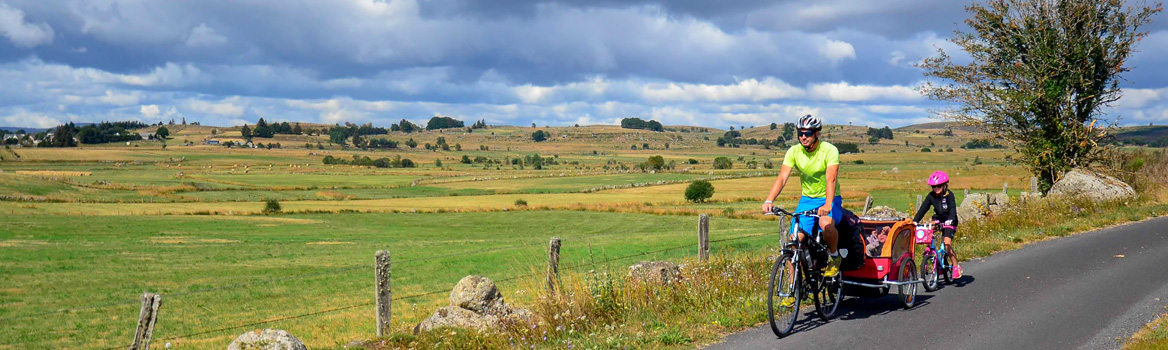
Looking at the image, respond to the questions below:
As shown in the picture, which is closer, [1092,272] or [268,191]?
[1092,272]

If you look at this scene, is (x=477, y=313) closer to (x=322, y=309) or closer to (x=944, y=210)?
(x=944, y=210)

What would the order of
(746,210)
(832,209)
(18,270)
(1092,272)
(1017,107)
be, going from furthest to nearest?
(746,210) < (18,270) < (1017,107) < (1092,272) < (832,209)

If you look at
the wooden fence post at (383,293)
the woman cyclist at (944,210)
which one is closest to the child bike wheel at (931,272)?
the woman cyclist at (944,210)

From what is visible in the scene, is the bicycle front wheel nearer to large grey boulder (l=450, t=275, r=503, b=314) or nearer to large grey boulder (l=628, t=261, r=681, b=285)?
large grey boulder (l=628, t=261, r=681, b=285)

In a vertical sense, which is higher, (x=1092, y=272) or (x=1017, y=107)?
(x=1017, y=107)

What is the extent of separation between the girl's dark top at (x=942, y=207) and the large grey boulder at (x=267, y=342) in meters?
7.95

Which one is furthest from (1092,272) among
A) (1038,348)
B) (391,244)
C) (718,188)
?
(718,188)

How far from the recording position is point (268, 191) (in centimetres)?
9312

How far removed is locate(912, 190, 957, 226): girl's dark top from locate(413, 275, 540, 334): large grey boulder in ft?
18.4

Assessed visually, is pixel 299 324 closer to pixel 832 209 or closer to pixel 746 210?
pixel 832 209

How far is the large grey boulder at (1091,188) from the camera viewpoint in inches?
918

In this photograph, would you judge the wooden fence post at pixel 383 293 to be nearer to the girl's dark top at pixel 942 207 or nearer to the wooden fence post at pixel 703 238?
the wooden fence post at pixel 703 238

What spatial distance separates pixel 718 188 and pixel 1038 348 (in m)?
78.0

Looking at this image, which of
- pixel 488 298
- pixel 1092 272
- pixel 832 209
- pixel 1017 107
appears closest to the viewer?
pixel 832 209
